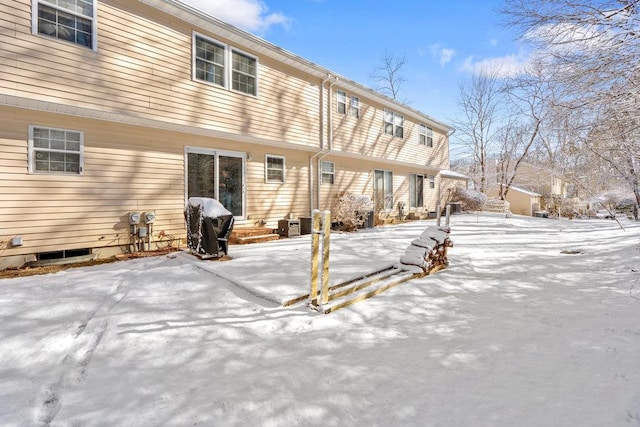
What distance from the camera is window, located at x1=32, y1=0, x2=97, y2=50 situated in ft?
18.3

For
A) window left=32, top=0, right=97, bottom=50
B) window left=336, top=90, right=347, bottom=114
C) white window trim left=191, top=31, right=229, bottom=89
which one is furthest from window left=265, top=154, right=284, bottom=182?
window left=32, top=0, right=97, bottom=50

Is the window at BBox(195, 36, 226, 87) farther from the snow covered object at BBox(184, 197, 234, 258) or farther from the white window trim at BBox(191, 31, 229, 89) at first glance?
the snow covered object at BBox(184, 197, 234, 258)

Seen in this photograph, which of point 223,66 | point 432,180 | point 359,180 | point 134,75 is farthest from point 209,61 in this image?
point 432,180

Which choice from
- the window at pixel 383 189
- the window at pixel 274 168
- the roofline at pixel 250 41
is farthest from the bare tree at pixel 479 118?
the window at pixel 274 168

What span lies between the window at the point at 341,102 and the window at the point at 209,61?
4.60 m

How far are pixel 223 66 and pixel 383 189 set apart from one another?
8.79m

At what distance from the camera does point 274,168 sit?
10031 millimetres

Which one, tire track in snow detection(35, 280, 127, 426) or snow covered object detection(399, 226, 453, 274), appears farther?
snow covered object detection(399, 226, 453, 274)

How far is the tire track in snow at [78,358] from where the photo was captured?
2159mm

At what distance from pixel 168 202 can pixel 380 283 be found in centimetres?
540

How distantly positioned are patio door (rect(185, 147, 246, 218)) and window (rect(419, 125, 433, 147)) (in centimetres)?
1059

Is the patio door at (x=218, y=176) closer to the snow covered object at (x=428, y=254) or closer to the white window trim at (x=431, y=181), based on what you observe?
the snow covered object at (x=428, y=254)

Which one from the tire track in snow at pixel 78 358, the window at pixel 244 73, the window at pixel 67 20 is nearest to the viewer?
the tire track in snow at pixel 78 358

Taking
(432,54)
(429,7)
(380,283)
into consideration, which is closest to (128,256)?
(380,283)
